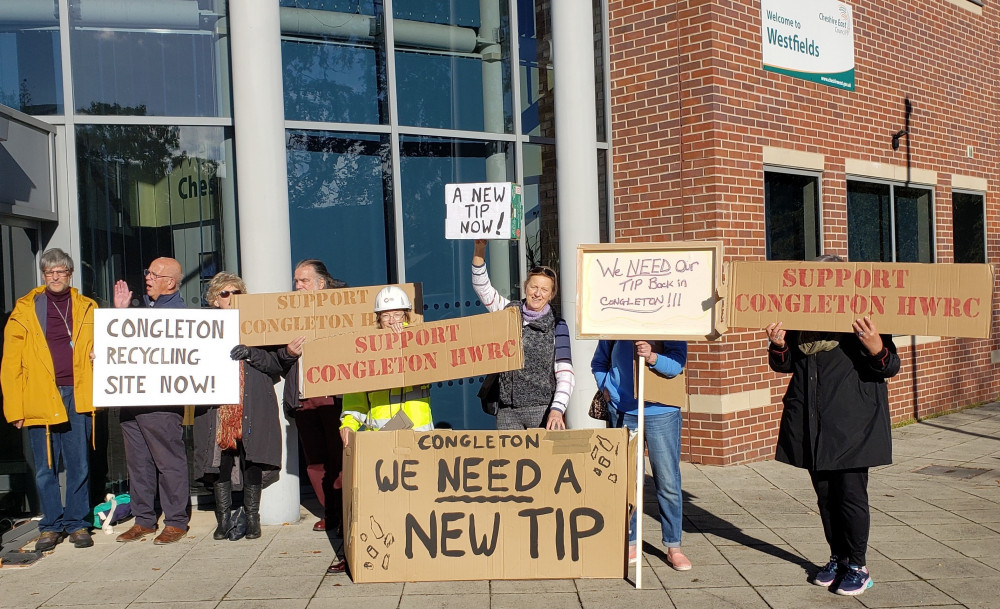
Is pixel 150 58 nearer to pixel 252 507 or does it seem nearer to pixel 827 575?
pixel 252 507

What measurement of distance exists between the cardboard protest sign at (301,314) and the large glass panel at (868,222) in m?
6.49

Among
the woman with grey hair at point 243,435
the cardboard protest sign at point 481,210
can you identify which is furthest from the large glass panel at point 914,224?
the woman with grey hair at point 243,435

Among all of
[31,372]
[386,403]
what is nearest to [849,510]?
→ [386,403]

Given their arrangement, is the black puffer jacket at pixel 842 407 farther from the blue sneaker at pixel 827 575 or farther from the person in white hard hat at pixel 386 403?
the person in white hard hat at pixel 386 403

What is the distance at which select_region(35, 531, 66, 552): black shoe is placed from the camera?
6.33 metres

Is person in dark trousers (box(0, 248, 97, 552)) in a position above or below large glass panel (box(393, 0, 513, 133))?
below

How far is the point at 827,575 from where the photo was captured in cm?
532

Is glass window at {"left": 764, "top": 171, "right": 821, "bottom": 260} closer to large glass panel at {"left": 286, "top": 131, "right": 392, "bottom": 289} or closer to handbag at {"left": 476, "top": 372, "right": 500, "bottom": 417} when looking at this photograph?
large glass panel at {"left": 286, "top": 131, "right": 392, "bottom": 289}

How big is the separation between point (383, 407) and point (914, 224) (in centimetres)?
885

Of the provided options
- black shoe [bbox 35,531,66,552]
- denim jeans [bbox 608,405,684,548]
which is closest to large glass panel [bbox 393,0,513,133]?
denim jeans [bbox 608,405,684,548]

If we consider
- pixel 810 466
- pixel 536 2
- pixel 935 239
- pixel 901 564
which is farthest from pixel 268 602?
pixel 935 239

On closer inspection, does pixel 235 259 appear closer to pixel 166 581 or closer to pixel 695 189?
pixel 166 581

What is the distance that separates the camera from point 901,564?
225 inches

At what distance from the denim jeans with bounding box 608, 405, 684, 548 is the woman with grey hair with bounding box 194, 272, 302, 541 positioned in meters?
2.33
